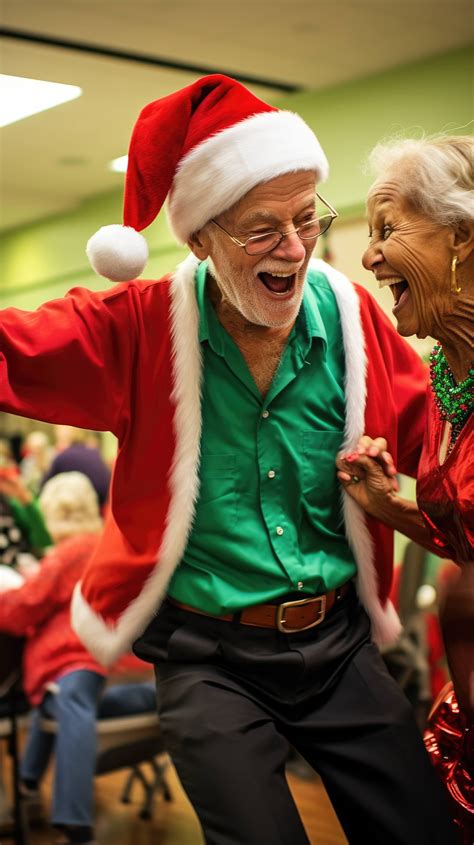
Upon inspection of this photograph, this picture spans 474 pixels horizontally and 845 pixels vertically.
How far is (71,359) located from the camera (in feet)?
7.20

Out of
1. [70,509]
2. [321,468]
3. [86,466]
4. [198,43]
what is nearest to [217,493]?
[321,468]

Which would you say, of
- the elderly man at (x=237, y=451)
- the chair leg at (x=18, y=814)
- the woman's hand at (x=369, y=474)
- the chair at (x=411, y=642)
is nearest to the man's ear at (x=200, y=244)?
the elderly man at (x=237, y=451)

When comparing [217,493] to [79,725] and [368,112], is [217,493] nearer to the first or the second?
[79,725]

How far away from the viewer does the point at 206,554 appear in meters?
2.24

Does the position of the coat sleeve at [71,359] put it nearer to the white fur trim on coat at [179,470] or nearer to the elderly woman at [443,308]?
the white fur trim on coat at [179,470]

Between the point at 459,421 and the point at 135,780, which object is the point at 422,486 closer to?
the point at 459,421

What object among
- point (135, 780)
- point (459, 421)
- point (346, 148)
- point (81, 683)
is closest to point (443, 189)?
point (459, 421)

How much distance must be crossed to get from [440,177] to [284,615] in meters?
0.92

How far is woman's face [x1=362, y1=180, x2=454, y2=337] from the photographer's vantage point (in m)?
2.06

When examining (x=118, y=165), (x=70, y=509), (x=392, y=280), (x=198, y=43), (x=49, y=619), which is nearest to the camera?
(x=392, y=280)

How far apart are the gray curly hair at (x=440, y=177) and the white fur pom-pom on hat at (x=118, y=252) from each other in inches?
22.3

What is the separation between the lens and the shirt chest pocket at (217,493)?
2230 millimetres

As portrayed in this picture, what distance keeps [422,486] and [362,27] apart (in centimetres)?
449

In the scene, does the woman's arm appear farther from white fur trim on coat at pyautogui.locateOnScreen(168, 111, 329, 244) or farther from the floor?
the floor
